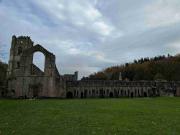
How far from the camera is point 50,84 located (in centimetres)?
5344

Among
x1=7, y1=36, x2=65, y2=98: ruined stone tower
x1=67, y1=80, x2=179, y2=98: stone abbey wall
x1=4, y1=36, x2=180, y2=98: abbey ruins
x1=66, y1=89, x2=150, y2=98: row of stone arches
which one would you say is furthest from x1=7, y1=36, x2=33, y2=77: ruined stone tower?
x1=66, y1=89, x2=150, y2=98: row of stone arches

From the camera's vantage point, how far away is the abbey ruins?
176 ft

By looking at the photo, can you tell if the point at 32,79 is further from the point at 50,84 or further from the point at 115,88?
the point at 115,88

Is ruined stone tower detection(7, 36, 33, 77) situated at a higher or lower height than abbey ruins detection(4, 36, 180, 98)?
higher

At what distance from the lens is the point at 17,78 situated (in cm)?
5425

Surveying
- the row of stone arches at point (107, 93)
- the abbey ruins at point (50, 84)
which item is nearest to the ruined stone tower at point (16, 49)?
the abbey ruins at point (50, 84)

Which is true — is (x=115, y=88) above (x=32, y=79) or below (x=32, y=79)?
below

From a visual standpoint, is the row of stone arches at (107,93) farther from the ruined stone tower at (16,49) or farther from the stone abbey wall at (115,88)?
the ruined stone tower at (16,49)

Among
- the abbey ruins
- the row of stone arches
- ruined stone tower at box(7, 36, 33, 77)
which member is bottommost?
the row of stone arches

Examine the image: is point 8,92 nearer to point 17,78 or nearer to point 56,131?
point 17,78

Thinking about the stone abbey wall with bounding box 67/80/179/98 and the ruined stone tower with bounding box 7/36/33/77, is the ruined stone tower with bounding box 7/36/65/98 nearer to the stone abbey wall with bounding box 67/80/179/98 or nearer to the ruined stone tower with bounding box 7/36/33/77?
the ruined stone tower with bounding box 7/36/33/77

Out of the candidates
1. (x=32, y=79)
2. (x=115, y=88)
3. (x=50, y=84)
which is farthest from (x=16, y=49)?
(x=115, y=88)

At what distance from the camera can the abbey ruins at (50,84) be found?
176 feet

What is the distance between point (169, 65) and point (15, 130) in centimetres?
9378
